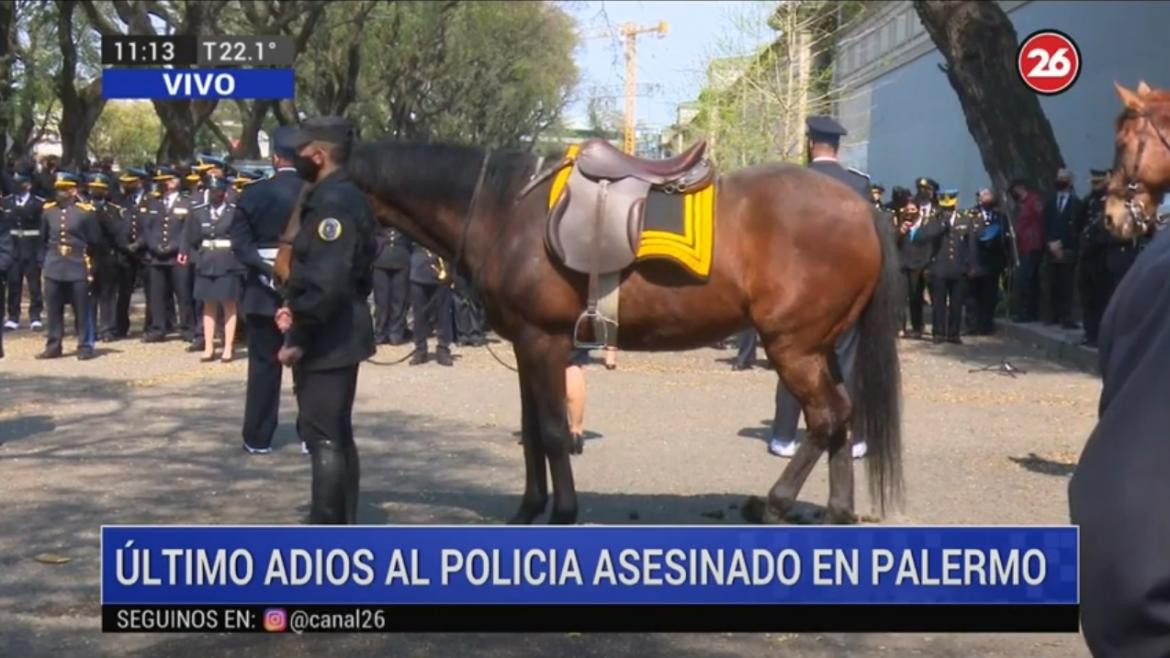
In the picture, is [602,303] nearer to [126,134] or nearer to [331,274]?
[331,274]

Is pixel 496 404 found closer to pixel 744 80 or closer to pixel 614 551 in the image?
pixel 614 551

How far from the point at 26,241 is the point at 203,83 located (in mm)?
8083

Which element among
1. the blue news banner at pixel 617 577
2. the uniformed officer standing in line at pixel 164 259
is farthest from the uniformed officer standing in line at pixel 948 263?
the blue news banner at pixel 617 577

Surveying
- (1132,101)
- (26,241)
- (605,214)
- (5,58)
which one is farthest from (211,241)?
(1132,101)

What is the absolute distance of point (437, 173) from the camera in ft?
27.0

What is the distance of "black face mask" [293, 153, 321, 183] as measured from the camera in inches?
309

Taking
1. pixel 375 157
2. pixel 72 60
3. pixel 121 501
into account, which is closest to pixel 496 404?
pixel 121 501

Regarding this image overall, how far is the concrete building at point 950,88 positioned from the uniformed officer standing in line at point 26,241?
13.4m

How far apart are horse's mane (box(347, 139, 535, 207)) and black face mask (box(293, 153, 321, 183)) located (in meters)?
0.31

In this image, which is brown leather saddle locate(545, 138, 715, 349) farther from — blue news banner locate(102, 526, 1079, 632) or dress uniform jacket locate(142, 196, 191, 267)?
dress uniform jacket locate(142, 196, 191, 267)

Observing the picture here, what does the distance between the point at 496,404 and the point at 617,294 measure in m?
6.49

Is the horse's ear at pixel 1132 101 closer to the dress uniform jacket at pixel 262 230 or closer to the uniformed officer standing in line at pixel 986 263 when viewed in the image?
the dress uniform jacket at pixel 262 230

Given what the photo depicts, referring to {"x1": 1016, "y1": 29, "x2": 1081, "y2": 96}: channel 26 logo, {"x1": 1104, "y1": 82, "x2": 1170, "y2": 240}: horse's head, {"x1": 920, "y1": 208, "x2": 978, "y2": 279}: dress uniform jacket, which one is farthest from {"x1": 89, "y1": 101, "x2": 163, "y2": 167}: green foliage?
{"x1": 1104, "y1": 82, "x2": 1170, "y2": 240}: horse's head

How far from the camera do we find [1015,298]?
76.0 feet
